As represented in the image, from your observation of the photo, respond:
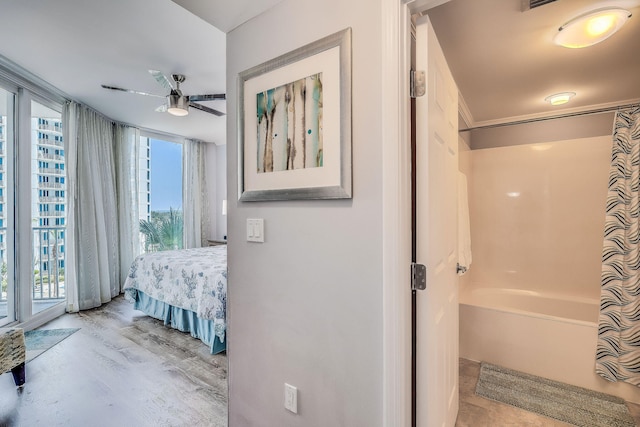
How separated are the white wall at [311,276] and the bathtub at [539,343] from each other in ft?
5.94

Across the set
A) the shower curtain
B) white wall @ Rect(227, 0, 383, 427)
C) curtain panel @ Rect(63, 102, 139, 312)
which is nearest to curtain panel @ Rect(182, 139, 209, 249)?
curtain panel @ Rect(63, 102, 139, 312)

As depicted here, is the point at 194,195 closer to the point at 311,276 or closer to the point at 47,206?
the point at 47,206

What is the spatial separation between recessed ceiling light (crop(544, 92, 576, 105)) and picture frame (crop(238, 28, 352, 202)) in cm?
243

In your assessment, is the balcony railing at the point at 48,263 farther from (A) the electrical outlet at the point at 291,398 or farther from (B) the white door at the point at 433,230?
(B) the white door at the point at 433,230

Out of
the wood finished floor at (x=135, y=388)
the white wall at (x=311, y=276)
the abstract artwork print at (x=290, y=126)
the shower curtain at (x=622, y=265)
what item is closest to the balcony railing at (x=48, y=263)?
the wood finished floor at (x=135, y=388)

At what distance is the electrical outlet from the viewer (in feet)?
4.49

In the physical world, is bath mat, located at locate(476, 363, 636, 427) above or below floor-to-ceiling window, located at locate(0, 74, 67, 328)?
below

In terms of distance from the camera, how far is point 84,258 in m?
3.87

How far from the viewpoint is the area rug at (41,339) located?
2.75 m

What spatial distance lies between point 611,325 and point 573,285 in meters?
1.11

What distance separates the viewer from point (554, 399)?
2.04m

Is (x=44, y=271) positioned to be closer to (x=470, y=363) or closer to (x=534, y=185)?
(x=470, y=363)

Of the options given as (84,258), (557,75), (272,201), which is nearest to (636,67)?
(557,75)

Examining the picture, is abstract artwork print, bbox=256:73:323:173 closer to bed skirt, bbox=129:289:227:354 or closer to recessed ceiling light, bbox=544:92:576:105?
bed skirt, bbox=129:289:227:354
